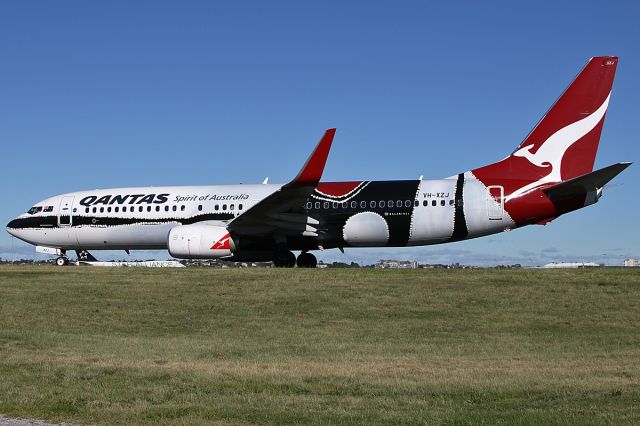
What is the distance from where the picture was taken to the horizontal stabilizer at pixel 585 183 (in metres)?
25.6

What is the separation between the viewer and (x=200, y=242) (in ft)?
100

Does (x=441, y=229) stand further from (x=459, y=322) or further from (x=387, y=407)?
(x=387, y=407)

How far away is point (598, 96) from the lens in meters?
29.5

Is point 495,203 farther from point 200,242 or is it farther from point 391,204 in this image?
point 200,242

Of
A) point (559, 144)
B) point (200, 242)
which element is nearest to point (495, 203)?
point (559, 144)

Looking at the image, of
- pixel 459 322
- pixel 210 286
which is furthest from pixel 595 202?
Answer: pixel 210 286

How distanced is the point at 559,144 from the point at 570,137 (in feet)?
1.46

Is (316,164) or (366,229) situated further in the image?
(366,229)

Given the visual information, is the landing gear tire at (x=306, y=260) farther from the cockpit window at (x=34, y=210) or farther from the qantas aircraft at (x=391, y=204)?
the cockpit window at (x=34, y=210)

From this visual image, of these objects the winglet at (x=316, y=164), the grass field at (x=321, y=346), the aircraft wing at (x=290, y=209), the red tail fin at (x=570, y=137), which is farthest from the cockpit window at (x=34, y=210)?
the red tail fin at (x=570, y=137)

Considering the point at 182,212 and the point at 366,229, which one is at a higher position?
the point at 182,212

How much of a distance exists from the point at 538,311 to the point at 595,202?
8.95m

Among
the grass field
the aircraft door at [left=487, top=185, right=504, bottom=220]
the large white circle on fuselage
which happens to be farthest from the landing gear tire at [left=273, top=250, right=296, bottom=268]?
the aircraft door at [left=487, top=185, right=504, bottom=220]

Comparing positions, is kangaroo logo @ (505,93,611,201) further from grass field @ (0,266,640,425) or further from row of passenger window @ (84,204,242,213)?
row of passenger window @ (84,204,242,213)
